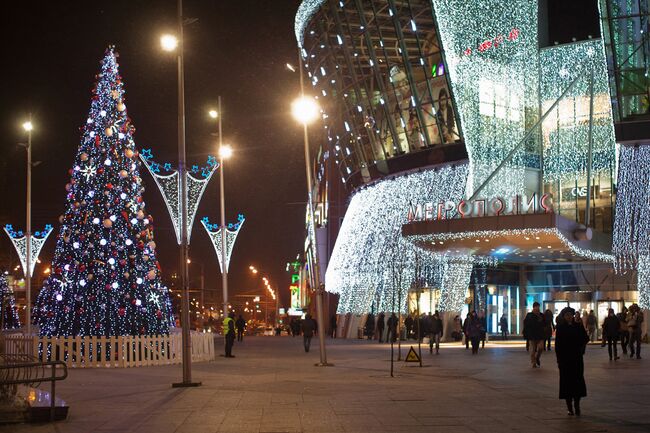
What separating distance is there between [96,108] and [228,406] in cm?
1515

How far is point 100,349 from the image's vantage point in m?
26.3

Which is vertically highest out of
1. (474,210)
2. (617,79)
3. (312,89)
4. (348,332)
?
(312,89)

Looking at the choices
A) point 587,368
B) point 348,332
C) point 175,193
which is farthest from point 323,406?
point 348,332

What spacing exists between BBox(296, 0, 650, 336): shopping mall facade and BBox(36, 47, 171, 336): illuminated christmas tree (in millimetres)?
15978

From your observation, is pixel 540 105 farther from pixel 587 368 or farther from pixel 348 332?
pixel 587 368

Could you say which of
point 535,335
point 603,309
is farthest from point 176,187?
point 603,309

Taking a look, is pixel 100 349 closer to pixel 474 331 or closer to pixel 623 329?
pixel 474 331

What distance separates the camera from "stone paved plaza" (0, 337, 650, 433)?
42.3 feet

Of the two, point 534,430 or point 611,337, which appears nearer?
point 534,430

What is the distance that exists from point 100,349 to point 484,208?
20.5 metres

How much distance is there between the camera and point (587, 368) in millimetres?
24453

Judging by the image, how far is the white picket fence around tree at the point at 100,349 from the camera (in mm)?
25344

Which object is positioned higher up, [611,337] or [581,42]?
[581,42]

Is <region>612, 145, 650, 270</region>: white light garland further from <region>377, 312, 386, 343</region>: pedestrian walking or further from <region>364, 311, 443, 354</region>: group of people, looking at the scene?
<region>377, 312, 386, 343</region>: pedestrian walking
